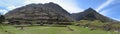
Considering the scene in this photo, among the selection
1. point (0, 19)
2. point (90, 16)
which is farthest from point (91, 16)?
point (0, 19)

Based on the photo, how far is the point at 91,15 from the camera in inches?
7849

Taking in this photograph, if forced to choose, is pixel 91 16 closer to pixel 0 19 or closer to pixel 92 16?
pixel 92 16

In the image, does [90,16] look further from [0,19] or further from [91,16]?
[0,19]

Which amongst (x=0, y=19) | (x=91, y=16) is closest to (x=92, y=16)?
(x=91, y=16)

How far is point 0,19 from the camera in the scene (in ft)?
243

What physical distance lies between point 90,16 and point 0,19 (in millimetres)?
129621

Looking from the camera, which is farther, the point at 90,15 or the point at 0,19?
the point at 90,15

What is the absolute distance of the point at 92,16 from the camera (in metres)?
199

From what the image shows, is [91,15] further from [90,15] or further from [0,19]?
[0,19]

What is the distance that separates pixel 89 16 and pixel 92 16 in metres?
3.40

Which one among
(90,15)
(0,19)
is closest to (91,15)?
(90,15)

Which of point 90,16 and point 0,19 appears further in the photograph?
point 90,16

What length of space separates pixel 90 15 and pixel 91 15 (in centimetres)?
114

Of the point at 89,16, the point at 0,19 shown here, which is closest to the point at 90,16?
the point at 89,16
